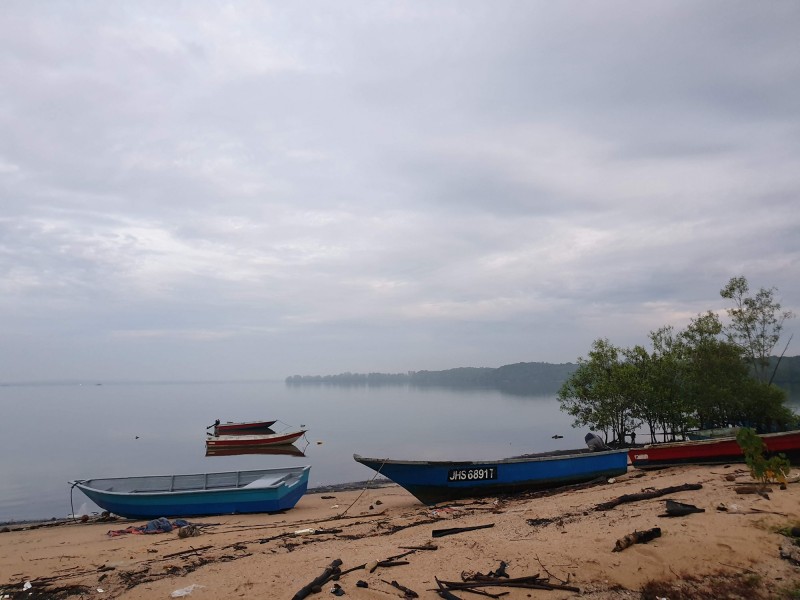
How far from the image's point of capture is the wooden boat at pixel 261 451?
134 feet

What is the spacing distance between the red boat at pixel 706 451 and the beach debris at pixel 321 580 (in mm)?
11906

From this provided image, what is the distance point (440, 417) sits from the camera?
70.8 metres

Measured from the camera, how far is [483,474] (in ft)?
49.1

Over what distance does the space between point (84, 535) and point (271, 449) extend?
97.6ft

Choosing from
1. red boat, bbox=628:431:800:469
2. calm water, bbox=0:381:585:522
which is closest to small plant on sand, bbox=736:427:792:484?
red boat, bbox=628:431:800:469

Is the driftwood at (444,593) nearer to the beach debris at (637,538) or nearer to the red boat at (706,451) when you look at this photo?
the beach debris at (637,538)

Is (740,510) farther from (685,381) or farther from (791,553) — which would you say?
(685,381)

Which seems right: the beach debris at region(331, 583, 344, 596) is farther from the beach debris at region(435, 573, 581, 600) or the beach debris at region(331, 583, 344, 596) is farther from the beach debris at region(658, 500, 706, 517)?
the beach debris at region(658, 500, 706, 517)

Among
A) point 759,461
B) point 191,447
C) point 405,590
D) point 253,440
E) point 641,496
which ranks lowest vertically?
point 191,447

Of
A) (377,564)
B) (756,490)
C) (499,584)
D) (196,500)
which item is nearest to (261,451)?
(196,500)

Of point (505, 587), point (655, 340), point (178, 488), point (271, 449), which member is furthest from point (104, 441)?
point (505, 587)

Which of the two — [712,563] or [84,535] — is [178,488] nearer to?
[84,535]

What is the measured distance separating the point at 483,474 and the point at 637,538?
836 centimetres

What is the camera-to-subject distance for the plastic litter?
23.2ft
